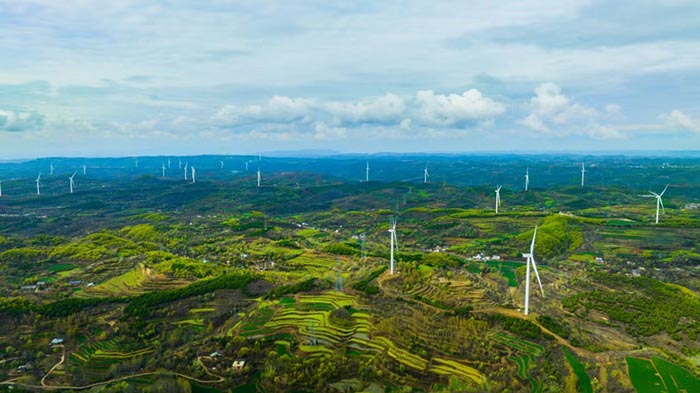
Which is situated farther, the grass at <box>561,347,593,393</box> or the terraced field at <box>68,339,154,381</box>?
the terraced field at <box>68,339,154,381</box>

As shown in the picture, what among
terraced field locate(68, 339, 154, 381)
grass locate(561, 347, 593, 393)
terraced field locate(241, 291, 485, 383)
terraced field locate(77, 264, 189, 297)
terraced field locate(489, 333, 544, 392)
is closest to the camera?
grass locate(561, 347, 593, 393)

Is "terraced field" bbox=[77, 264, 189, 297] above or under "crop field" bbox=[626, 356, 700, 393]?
under

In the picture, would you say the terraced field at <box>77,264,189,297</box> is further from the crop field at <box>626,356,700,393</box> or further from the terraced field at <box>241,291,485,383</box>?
the crop field at <box>626,356,700,393</box>

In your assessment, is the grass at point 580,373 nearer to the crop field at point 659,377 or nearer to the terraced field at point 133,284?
the crop field at point 659,377

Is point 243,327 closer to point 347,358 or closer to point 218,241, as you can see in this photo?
point 347,358

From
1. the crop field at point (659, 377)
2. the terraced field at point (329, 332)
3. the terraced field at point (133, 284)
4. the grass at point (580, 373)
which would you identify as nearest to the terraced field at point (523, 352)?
the grass at point (580, 373)

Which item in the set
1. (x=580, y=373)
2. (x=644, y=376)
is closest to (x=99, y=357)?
(x=580, y=373)

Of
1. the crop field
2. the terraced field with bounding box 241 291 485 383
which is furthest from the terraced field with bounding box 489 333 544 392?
the crop field

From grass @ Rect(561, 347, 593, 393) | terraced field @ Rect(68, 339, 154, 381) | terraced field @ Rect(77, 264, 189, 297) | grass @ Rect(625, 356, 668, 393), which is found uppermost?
grass @ Rect(625, 356, 668, 393)
